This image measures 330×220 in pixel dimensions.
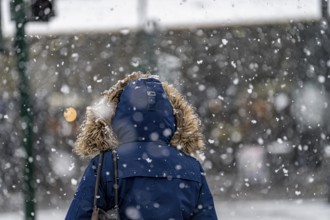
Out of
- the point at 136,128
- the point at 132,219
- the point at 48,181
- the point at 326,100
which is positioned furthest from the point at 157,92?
the point at 48,181

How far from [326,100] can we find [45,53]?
934 centimetres

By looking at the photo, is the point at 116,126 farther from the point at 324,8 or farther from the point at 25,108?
the point at 324,8

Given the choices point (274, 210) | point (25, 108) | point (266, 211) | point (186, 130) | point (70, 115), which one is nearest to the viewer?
point (186, 130)

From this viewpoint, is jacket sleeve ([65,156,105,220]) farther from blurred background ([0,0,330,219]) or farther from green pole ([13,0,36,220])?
blurred background ([0,0,330,219])

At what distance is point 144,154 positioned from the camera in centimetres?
382

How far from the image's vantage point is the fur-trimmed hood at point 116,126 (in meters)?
3.84

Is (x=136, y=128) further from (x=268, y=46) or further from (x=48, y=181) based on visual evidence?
(x=268, y=46)

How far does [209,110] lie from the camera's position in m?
25.6

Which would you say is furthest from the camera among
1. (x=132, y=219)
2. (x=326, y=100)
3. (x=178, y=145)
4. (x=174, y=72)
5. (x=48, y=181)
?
(x=174, y=72)

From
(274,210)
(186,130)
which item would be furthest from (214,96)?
(186,130)

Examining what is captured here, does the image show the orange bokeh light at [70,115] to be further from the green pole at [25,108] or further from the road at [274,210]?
the green pole at [25,108]

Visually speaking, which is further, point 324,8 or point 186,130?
point 324,8

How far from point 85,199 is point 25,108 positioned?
5744mm

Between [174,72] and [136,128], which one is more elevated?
[174,72]
